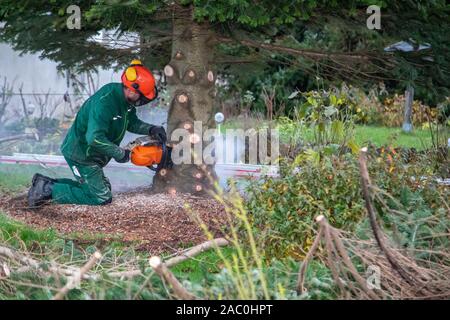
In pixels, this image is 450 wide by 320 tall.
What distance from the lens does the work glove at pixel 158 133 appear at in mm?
8915

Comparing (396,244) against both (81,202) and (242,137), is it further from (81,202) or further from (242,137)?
(242,137)

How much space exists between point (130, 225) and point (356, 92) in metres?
10.4

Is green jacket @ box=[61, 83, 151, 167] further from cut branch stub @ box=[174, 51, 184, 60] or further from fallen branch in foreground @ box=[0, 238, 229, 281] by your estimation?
fallen branch in foreground @ box=[0, 238, 229, 281]

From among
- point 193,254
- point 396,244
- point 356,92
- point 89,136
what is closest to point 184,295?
point 396,244

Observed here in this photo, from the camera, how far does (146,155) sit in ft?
28.5

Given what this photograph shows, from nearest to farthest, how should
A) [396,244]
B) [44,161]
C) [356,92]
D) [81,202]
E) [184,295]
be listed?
[184,295], [396,244], [81,202], [44,161], [356,92]

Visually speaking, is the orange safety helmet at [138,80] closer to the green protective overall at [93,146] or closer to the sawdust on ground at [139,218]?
the green protective overall at [93,146]

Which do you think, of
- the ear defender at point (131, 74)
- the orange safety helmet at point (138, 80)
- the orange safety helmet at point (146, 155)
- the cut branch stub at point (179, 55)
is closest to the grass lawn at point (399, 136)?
the cut branch stub at point (179, 55)

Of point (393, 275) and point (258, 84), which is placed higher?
point (258, 84)

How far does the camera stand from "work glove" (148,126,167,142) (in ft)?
29.2

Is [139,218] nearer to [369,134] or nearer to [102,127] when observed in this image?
[102,127]

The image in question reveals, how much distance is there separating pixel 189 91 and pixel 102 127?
1.11m

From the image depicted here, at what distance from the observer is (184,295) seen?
3816 mm

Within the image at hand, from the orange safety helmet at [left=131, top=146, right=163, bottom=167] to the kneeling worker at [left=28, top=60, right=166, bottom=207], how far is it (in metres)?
0.11
